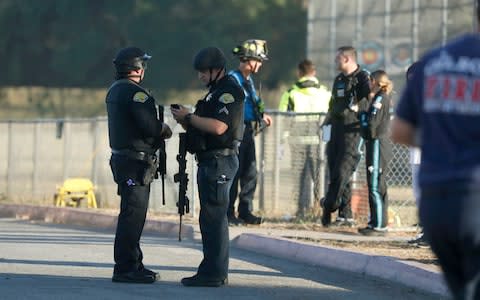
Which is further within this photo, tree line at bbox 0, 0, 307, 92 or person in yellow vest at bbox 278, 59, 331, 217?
tree line at bbox 0, 0, 307, 92

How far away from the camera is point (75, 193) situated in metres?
19.5

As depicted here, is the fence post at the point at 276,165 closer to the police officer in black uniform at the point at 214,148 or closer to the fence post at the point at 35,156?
the fence post at the point at 35,156

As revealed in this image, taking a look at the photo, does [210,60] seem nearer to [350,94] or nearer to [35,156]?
[350,94]

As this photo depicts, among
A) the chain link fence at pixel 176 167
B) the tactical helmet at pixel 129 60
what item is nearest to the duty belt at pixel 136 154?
the tactical helmet at pixel 129 60

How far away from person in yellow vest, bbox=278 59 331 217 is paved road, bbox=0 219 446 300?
10.9ft

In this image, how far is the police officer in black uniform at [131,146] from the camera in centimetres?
952

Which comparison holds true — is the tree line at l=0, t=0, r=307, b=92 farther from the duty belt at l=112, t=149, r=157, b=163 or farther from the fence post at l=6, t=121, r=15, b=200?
the duty belt at l=112, t=149, r=157, b=163

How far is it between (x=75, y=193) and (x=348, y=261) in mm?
8999

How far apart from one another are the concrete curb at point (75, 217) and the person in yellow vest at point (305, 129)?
2160mm

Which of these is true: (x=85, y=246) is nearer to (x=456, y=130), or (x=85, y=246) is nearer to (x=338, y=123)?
(x=338, y=123)

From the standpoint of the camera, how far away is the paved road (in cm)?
919

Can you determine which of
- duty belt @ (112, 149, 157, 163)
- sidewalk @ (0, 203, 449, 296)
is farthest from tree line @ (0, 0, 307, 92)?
duty belt @ (112, 149, 157, 163)

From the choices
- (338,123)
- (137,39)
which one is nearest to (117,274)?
(338,123)

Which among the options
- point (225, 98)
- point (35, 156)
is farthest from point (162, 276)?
point (35, 156)
